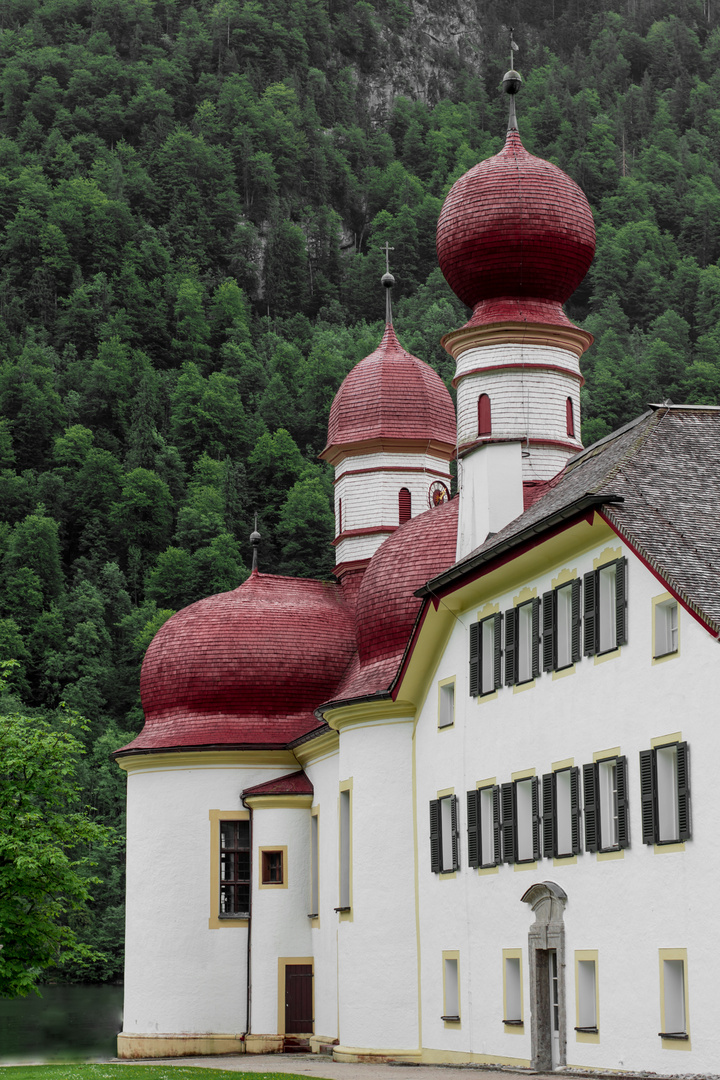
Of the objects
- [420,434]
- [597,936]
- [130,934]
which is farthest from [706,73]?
[597,936]

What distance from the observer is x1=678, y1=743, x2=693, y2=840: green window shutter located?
19.5 meters

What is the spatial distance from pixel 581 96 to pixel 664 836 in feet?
430

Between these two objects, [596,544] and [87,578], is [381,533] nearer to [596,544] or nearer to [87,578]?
[596,544]

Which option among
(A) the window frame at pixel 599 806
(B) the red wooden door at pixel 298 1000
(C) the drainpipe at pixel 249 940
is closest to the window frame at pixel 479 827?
(A) the window frame at pixel 599 806

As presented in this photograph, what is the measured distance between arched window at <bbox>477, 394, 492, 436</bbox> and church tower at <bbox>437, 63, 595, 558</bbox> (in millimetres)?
20

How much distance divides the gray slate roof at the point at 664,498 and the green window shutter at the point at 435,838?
14.4ft

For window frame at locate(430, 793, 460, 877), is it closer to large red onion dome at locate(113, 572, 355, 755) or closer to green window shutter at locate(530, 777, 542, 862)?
green window shutter at locate(530, 777, 542, 862)

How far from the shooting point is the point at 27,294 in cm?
12325

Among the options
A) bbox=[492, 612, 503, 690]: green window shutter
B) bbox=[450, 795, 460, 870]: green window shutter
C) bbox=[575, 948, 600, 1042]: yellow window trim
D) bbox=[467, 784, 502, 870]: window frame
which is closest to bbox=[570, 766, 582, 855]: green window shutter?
bbox=[575, 948, 600, 1042]: yellow window trim

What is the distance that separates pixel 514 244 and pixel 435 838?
41.2 ft

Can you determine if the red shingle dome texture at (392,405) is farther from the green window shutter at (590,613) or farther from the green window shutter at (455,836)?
the green window shutter at (590,613)

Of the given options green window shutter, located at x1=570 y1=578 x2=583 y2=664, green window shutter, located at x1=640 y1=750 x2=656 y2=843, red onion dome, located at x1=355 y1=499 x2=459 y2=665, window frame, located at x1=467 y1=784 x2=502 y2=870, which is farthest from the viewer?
red onion dome, located at x1=355 y1=499 x2=459 y2=665

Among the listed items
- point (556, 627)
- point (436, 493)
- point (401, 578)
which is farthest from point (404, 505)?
point (556, 627)

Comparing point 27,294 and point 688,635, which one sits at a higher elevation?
point 27,294
